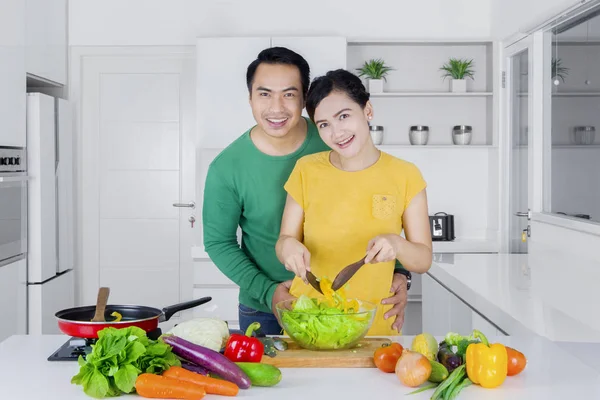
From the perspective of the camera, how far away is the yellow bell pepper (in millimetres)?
1541

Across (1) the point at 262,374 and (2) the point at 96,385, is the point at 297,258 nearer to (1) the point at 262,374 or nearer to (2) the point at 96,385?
(1) the point at 262,374

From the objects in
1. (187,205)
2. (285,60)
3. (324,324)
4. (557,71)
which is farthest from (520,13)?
(324,324)

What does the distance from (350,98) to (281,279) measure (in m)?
0.65

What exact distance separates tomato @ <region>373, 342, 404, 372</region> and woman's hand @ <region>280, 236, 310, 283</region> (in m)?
0.39

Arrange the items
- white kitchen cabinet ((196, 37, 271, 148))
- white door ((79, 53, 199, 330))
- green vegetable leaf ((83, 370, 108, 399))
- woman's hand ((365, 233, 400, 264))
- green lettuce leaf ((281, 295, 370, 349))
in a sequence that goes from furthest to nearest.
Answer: white door ((79, 53, 199, 330)) → white kitchen cabinet ((196, 37, 271, 148)) → woman's hand ((365, 233, 400, 264)) → green lettuce leaf ((281, 295, 370, 349)) → green vegetable leaf ((83, 370, 108, 399))

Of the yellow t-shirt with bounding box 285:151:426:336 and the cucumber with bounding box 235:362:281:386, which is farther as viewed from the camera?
the yellow t-shirt with bounding box 285:151:426:336

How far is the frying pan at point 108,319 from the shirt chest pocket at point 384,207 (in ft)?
1.89

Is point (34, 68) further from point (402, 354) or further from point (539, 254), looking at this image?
point (402, 354)

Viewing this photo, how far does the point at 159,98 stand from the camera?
5410 millimetres

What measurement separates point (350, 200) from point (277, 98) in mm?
393

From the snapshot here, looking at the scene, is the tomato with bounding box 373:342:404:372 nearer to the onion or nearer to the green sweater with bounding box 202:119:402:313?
the onion

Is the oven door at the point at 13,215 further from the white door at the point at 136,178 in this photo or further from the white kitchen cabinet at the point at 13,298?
the white door at the point at 136,178

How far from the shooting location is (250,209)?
7.94ft

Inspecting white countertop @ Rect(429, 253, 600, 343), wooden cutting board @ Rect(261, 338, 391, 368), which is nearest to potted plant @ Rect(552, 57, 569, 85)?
white countertop @ Rect(429, 253, 600, 343)
